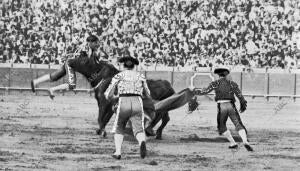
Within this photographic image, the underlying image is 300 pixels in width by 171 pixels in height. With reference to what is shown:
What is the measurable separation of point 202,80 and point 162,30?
120 inches

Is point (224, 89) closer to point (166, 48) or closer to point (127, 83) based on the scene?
point (127, 83)

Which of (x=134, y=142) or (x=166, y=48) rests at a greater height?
(x=134, y=142)

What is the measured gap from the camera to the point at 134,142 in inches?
398

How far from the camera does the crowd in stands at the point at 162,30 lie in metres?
26.3

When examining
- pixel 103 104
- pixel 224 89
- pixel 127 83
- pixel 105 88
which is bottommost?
pixel 103 104

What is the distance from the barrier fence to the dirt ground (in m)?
7.09

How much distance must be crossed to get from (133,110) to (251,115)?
1007 cm

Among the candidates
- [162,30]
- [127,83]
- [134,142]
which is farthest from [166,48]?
[127,83]

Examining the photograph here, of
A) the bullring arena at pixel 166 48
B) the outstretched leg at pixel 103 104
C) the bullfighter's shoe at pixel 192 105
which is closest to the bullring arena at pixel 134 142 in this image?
the bullring arena at pixel 166 48

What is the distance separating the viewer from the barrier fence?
24.7 metres

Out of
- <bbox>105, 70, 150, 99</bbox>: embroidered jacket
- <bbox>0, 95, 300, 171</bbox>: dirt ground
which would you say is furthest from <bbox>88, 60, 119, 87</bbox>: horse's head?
<bbox>105, 70, 150, 99</bbox>: embroidered jacket

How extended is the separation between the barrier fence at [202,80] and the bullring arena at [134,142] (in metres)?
4.00

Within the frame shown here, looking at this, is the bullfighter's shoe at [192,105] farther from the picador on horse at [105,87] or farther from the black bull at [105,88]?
the black bull at [105,88]

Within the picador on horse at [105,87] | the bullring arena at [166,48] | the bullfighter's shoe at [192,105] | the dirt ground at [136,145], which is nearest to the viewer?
the dirt ground at [136,145]
